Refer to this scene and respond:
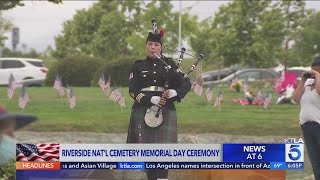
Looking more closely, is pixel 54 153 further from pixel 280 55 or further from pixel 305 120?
pixel 280 55

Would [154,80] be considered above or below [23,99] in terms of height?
above

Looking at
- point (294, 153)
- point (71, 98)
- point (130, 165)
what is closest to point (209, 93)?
point (71, 98)

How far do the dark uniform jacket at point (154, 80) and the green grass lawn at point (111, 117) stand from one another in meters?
2.21

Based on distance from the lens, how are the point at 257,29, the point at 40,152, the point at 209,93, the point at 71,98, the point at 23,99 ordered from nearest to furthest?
the point at 40,152, the point at 209,93, the point at 23,99, the point at 71,98, the point at 257,29

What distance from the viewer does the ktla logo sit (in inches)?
207

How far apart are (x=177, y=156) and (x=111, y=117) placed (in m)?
3.32

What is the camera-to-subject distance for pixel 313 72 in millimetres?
5363

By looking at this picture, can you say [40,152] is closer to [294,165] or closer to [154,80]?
[154,80]

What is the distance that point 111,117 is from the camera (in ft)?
27.7

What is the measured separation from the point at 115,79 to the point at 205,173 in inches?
101

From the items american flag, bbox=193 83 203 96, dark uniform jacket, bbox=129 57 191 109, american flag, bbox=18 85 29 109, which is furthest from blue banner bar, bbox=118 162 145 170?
american flag, bbox=18 85 29 109

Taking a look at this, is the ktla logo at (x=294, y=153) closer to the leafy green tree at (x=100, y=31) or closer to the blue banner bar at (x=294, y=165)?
the blue banner bar at (x=294, y=165)

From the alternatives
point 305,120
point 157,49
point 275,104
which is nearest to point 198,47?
point 157,49

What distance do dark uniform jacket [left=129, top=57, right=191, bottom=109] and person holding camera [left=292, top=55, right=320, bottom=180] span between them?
1.07 metres
